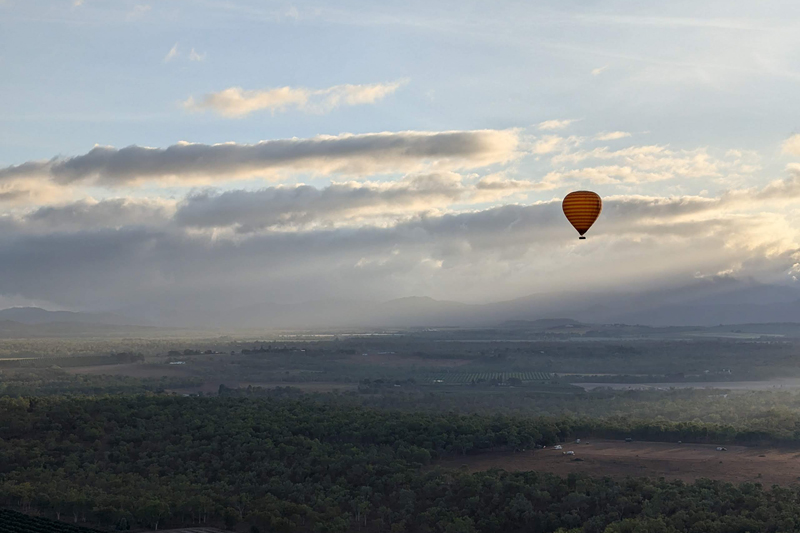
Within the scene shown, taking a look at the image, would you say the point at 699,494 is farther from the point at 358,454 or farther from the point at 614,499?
the point at 358,454

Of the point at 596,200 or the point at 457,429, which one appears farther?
the point at 457,429

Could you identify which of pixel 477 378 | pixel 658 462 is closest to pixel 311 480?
pixel 658 462

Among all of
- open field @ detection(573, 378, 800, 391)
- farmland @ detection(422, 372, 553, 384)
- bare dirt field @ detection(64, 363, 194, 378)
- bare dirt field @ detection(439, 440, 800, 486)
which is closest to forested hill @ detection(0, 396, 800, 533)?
bare dirt field @ detection(439, 440, 800, 486)

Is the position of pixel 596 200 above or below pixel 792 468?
above

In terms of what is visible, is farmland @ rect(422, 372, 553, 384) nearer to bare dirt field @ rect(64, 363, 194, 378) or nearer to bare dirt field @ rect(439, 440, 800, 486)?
bare dirt field @ rect(64, 363, 194, 378)

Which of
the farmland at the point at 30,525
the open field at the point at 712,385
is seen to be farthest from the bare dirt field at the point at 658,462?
the open field at the point at 712,385

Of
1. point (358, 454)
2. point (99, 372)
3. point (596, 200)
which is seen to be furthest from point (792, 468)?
point (99, 372)

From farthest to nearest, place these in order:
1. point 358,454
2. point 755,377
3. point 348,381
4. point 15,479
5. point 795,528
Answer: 1. point 755,377
2. point 348,381
3. point 358,454
4. point 15,479
5. point 795,528

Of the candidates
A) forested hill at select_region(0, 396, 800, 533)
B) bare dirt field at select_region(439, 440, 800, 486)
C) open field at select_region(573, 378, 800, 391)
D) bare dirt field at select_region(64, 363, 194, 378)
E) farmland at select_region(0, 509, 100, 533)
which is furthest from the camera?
bare dirt field at select_region(64, 363, 194, 378)
